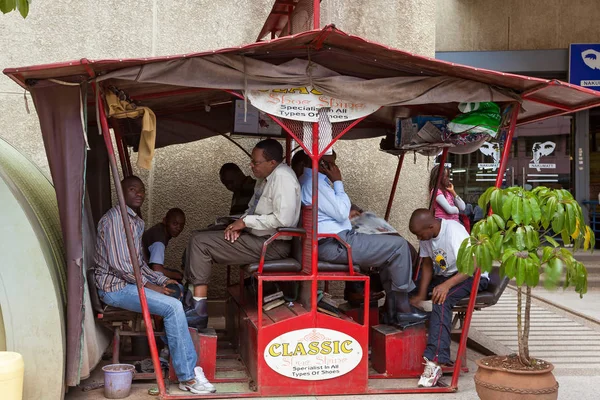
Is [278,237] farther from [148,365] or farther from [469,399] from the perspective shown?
[469,399]

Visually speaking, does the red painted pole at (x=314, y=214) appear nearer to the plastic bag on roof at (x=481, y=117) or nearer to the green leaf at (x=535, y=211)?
the plastic bag on roof at (x=481, y=117)

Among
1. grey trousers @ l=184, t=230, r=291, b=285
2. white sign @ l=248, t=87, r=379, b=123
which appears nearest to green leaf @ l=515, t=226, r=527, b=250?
white sign @ l=248, t=87, r=379, b=123

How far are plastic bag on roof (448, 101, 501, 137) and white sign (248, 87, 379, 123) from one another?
2.76 ft

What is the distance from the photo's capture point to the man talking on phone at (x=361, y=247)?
575 cm

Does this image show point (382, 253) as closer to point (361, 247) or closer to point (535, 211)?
point (361, 247)

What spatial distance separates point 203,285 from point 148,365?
851 millimetres

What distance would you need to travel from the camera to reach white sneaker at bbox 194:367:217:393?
5.31 meters

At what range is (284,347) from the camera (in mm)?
5328

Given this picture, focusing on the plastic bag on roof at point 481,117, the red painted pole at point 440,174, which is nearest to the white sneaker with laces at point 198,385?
the plastic bag on roof at point 481,117

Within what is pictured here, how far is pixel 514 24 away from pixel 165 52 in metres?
6.46

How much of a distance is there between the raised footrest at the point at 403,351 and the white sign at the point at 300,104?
1.79 m

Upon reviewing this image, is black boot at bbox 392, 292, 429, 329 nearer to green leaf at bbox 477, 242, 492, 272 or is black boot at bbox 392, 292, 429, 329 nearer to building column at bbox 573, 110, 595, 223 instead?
green leaf at bbox 477, 242, 492, 272

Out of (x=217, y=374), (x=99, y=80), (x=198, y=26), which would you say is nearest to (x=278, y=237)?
(x=217, y=374)

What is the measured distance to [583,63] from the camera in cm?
1191
